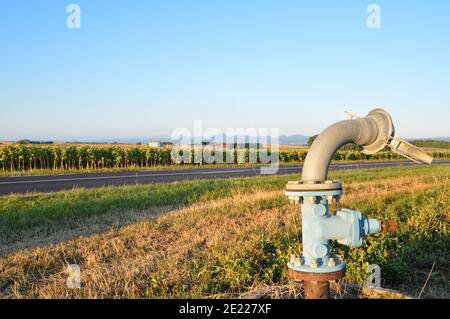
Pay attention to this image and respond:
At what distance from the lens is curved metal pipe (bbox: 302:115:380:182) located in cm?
308

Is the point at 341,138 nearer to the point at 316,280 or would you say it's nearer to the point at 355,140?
the point at 355,140

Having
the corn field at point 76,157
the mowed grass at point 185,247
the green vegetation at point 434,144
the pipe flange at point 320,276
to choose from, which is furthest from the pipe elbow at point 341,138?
the green vegetation at point 434,144

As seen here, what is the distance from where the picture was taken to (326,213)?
3070 millimetres

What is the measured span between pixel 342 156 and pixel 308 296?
4887 cm

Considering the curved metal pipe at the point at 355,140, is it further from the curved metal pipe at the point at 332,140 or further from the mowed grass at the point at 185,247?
the mowed grass at the point at 185,247

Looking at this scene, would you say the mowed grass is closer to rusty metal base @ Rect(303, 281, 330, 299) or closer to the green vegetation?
rusty metal base @ Rect(303, 281, 330, 299)

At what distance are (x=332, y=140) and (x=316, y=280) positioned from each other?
3.31 ft

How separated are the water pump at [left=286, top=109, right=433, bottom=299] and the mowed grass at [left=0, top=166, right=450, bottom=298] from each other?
1.29m

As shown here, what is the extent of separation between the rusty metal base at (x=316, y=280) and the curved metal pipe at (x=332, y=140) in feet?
2.20

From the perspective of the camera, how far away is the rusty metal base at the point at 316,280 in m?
3.00

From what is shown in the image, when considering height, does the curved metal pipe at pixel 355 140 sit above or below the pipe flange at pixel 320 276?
above

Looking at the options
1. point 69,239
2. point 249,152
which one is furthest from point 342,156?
point 69,239

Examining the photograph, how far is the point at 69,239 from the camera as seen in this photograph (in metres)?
6.93
